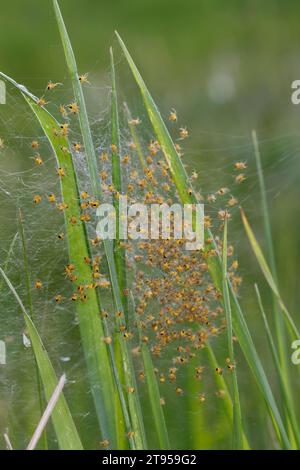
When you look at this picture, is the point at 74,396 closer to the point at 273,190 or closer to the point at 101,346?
the point at 101,346

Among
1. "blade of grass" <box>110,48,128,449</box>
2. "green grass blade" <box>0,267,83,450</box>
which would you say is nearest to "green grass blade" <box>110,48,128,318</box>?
"blade of grass" <box>110,48,128,449</box>

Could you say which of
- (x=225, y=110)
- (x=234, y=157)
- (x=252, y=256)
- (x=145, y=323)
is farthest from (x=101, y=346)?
(x=225, y=110)

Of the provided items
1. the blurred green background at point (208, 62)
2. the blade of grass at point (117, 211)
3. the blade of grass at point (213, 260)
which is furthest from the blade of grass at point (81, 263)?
the blurred green background at point (208, 62)

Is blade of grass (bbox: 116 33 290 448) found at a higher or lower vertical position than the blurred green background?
lower

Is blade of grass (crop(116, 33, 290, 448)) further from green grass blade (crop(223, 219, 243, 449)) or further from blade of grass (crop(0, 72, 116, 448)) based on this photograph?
blade of grass (crop(0, 72, 116, 448))

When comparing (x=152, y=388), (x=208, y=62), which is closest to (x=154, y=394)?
(x=152, y=388)

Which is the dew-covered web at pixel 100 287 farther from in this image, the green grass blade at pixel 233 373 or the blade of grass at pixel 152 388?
the green grass blade at pixel 233 373
